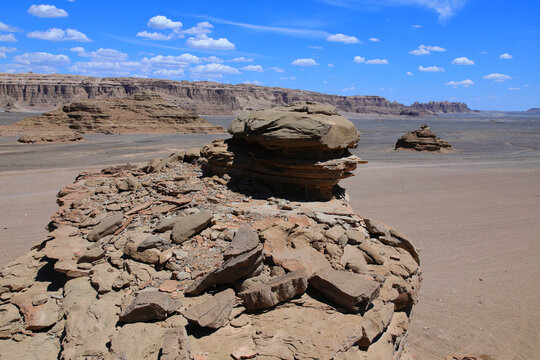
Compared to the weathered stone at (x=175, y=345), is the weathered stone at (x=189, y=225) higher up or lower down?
higher up

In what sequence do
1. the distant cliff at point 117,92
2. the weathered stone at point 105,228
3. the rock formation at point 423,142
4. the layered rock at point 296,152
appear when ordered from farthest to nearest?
the distant cliff at point 117,92 → the rock formation at point 423,142 → the layered rock at point 296,152 → the weathered stone at point 105,228

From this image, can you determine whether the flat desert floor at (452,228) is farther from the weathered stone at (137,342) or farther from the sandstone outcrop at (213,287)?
the weathered stone at (137,342)

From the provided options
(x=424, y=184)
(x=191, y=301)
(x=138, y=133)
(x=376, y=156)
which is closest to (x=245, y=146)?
(x=191, y=301)

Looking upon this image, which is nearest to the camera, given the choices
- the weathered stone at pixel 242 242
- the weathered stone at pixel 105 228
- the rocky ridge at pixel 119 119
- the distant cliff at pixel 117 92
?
the weathered stone at pixel 242 242

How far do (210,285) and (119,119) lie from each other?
48.8 meters

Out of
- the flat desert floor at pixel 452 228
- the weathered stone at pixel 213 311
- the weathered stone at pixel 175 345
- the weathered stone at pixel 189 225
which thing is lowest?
the flat desert floor at pixel 452 228

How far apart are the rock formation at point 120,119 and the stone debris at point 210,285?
43.3 m

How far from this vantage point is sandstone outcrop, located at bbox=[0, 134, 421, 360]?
12.2 feet

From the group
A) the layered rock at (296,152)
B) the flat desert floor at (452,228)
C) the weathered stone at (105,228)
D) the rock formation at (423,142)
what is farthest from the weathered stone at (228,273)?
the rock formation at (423,142)

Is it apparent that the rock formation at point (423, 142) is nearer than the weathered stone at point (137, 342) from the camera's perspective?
No

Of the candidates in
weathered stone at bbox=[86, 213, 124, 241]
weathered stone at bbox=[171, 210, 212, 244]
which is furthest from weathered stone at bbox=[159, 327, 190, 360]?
weathered stone at bbox=[86, 213, 124, 241]

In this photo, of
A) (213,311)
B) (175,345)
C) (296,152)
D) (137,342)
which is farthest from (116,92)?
(175,345)

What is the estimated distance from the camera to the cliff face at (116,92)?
109 m

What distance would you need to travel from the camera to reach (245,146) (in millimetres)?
8305
